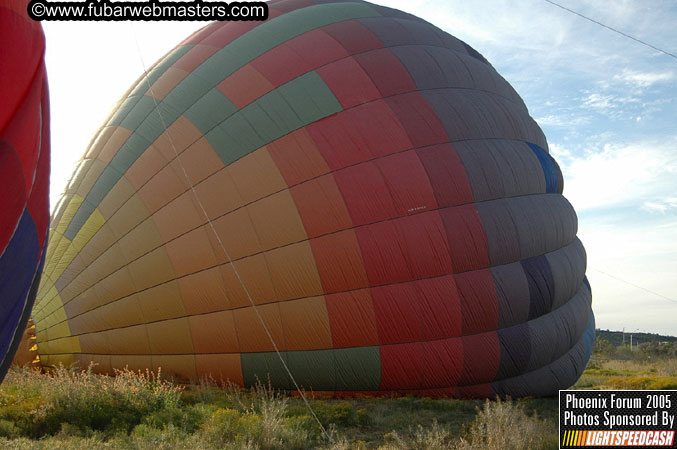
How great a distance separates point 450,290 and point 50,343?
5597 millimetres

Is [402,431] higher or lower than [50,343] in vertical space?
lower

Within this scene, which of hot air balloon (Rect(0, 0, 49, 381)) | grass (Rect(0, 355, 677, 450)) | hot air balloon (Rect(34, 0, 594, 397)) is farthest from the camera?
hot air balloon (Rect(34, 0, 594, 397))

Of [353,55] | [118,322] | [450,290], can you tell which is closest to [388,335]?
[450,290]

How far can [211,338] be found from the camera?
6680mm

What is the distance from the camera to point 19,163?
3768 millimetres

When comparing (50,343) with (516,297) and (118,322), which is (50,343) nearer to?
(118,322)

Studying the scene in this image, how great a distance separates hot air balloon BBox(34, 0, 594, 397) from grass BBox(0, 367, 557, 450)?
0.42 meters

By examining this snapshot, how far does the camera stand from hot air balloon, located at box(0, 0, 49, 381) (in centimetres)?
362
